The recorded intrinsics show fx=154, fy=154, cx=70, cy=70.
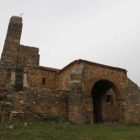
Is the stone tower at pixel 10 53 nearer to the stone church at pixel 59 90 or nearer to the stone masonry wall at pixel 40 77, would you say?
the stone church at pixel 59 90

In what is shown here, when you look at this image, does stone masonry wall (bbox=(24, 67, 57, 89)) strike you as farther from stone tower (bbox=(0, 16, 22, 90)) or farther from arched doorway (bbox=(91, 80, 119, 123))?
arched doorway (bbox=(91, 80, 119, 123))

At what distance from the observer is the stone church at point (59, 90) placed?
9828mm

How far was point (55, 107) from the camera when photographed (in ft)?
33.9

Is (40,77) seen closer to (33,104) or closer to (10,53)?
(10,53)

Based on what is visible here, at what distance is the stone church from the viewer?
32.2ft

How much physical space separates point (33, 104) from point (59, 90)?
199cm

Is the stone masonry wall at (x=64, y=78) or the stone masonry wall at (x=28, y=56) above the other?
the stone masonry wall at (x=28, y=56)

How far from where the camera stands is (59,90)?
35.4 feet

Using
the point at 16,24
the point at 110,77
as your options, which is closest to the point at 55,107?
the point at 110,77

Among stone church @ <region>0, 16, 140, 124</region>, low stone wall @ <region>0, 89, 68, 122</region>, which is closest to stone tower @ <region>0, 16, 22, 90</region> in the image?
stone church @ <region>0, 16, 140, 124</region>

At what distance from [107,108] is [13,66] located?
34.9 ft

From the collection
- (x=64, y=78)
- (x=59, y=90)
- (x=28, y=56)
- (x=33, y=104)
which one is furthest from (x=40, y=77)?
(x=33, y=104)

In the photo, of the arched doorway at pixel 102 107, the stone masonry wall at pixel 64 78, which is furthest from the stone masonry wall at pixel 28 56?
the arched doorway at pixel 102 107

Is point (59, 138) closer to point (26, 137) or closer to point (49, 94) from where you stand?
point (26, 137)
